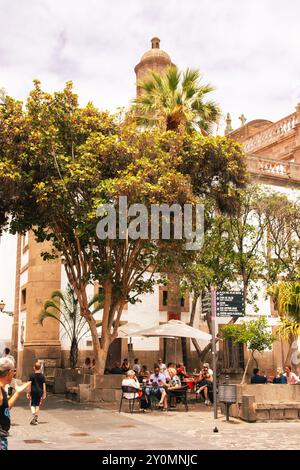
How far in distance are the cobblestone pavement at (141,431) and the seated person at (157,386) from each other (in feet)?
2.40

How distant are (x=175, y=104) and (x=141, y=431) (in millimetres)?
13014

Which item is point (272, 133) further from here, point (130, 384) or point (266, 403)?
point (266, 403)

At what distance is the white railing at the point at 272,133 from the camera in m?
34.1

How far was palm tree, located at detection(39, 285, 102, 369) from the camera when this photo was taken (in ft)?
81.1

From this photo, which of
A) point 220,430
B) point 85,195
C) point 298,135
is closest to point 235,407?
point 220,430

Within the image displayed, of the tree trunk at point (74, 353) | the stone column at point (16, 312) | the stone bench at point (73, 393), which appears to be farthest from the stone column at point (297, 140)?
the stone bench at point (73, 393)

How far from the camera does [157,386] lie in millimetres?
17672

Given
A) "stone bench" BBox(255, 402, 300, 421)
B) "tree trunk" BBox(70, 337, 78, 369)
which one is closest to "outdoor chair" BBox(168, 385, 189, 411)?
"stone bench" BBox(255, 402, 300, 421)

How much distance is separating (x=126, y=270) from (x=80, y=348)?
32.5 feet

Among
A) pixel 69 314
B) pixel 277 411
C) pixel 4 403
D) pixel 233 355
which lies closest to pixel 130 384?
pixel 277 411

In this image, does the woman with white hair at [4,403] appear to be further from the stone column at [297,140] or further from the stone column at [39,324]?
the stone column at [297,140]

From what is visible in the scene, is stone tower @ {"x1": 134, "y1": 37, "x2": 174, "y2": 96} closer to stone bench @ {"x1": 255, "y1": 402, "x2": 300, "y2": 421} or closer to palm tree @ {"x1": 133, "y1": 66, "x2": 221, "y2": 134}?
palm tree @ {"x1": 133, "y1": 66, "x2": 221, "y2": 134}

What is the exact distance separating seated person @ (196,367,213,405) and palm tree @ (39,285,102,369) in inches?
248
